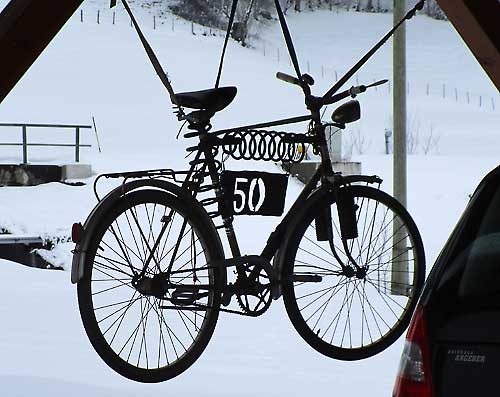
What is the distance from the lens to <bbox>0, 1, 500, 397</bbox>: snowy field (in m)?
6.09

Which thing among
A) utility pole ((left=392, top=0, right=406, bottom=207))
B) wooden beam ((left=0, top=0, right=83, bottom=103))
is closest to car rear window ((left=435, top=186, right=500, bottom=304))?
wooden beam ((left=0, top=0, right=83, bottom=103))

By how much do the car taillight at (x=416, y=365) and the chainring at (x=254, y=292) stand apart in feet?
5.35

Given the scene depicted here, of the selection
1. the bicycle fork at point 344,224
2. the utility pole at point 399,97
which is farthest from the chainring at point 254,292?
the utility pole at point 399,97

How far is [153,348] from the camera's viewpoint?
21.4 feet

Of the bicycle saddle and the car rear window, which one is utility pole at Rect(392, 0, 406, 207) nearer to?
the bicycle saddle

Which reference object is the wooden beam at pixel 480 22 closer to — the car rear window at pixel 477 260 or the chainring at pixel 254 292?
the chainring at pixel 254 292

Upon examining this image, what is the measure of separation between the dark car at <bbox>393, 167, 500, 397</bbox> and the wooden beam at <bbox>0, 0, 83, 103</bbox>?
1.81 meters

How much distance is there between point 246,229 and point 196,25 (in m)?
30.2

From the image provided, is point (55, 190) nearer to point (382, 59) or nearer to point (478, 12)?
point (478, 12)

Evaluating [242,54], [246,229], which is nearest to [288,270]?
[246,229]

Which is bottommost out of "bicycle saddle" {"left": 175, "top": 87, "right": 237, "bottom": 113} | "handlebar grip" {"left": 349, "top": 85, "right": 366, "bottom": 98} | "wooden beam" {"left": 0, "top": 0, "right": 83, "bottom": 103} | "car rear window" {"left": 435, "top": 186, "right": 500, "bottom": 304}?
"car rear window" {"left": 435, "top": 186, "right": 500, "bottom": 304}

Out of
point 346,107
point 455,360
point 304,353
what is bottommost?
point 304,353

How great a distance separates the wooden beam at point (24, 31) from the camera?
11.7ft

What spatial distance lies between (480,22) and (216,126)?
79.6ft
